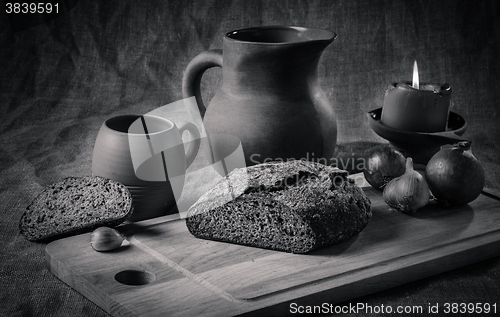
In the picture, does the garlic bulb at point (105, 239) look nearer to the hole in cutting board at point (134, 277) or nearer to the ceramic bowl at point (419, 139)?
the hole in cutting board at point (134, 277)

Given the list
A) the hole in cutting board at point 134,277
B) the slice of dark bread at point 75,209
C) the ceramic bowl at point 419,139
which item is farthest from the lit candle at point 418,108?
the hole in cutting board at point 134,277

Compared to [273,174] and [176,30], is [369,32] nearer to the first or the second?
[176,30]

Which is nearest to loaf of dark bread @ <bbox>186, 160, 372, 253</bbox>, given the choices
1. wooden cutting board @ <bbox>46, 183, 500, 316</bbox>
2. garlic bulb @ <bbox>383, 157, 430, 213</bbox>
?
wooden cutting board @ <bbox>46, 183, 500, 316</bbox>

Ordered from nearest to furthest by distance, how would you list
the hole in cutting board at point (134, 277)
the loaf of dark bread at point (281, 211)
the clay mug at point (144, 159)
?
the hole in cutting board at point (134, 277) < the loaf of dark bread at point (281, 211) < the clay mug at point (144, 159)

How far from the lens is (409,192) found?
2514mm

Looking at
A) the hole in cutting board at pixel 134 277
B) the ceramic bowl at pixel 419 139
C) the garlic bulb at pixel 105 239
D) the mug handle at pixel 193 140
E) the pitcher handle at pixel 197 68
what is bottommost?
the hole in cutting board at pixel 134 277

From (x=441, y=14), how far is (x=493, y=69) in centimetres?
42

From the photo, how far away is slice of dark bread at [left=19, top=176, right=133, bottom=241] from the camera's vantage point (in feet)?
7.72

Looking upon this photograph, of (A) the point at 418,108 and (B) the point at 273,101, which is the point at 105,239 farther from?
(A) the point at 418,108

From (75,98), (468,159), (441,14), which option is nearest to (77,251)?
(468,159)

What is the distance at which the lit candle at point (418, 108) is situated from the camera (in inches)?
114

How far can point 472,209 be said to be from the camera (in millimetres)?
2605

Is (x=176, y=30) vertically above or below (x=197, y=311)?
above

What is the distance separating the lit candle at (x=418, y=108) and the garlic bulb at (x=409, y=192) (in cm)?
43
